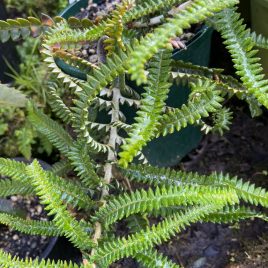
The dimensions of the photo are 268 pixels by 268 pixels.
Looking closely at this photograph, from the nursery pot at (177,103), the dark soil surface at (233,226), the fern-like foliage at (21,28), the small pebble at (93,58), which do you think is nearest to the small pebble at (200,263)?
the dark soil surface at (233,226)

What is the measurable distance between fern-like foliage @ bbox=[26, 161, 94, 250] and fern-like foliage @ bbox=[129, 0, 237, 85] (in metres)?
0.28

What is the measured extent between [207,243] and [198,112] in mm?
609

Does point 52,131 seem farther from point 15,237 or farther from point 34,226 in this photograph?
point 15,237

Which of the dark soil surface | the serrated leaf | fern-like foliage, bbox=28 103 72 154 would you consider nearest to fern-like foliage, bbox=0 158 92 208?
fern-like foliage, bbox=28 103 72 154

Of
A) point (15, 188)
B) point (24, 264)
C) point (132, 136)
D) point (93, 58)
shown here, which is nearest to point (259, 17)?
point (93, 58)

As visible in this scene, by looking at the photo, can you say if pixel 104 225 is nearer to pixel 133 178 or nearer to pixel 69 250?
pixel 133 178

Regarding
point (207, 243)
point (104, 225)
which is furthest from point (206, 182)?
point (207, 243)

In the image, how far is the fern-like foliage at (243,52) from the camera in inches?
36.7

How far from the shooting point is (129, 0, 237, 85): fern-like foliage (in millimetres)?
662

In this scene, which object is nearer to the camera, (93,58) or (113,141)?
(113,141)

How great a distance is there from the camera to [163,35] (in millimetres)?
724

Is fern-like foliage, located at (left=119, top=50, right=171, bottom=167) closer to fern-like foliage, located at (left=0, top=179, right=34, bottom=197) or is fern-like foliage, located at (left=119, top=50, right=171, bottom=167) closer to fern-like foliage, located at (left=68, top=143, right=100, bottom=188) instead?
fern-like foliage, located at (left=68, top=143, right=100, bottom=188)

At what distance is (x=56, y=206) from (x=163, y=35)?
1.19ft

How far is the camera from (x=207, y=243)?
1412 mm
